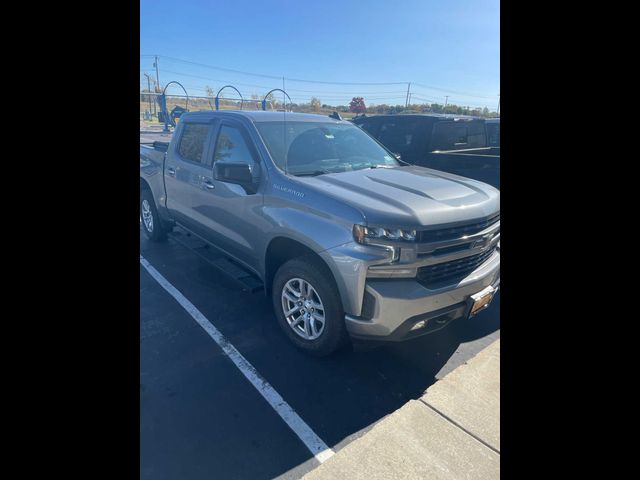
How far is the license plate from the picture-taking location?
277 cm

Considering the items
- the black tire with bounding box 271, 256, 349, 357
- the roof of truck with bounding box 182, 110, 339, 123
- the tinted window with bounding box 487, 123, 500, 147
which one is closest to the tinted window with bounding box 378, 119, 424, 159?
the roof of truck with bounding box 182, 110, 339, 123

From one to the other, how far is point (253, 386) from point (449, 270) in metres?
1.63

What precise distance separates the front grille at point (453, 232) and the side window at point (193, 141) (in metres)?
2.79

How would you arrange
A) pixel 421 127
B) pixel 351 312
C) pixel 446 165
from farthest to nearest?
pixel 421 127 < pixel 446 165 < pixel 351 312

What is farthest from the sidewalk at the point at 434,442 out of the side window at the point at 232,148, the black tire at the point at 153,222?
the black tire at the point at 153,222

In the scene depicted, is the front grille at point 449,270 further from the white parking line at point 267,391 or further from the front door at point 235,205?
the front door at point 235,205

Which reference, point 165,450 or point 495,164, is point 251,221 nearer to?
point 165,450

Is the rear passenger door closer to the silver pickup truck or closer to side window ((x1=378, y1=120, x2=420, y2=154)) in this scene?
the silver pickup truck

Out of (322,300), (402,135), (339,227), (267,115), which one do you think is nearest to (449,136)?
(402,135)

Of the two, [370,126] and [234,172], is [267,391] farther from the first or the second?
[370,126]
